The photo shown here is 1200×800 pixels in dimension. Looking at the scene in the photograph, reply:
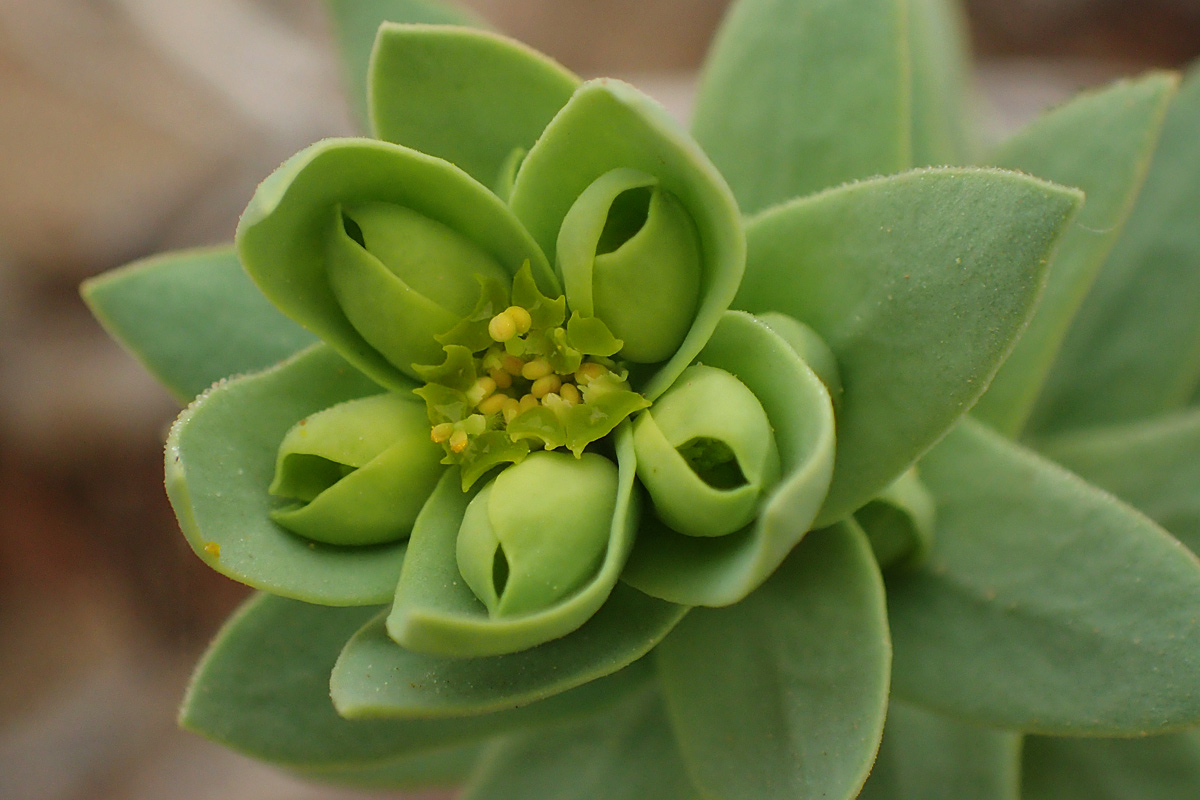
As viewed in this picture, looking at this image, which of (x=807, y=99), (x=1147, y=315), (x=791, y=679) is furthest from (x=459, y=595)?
(x=1147, y=315)

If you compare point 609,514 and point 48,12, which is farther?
point 48,12

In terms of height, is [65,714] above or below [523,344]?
Answer: below

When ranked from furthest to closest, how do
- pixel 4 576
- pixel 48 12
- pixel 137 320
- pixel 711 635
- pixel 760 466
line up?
pixel 4 576
pixel 48 12
pixel 137 320
pixel 711 635
pixel 760 466

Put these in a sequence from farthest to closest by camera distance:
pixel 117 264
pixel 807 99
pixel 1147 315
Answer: pixel 117 264, pixel 1147 315, pixel 807 99

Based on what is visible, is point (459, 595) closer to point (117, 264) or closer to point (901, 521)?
point (901, 521)

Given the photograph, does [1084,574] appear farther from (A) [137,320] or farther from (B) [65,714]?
(B) [65,714]

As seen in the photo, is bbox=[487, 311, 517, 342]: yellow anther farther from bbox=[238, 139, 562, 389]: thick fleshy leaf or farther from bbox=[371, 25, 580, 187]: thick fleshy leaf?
bbox=[371, 25, 580, 187]: thick fleshy leaf

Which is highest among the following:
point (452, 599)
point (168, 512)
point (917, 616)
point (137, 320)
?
point (137, 320)

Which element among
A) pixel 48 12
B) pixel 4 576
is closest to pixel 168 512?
pixel 4 576
